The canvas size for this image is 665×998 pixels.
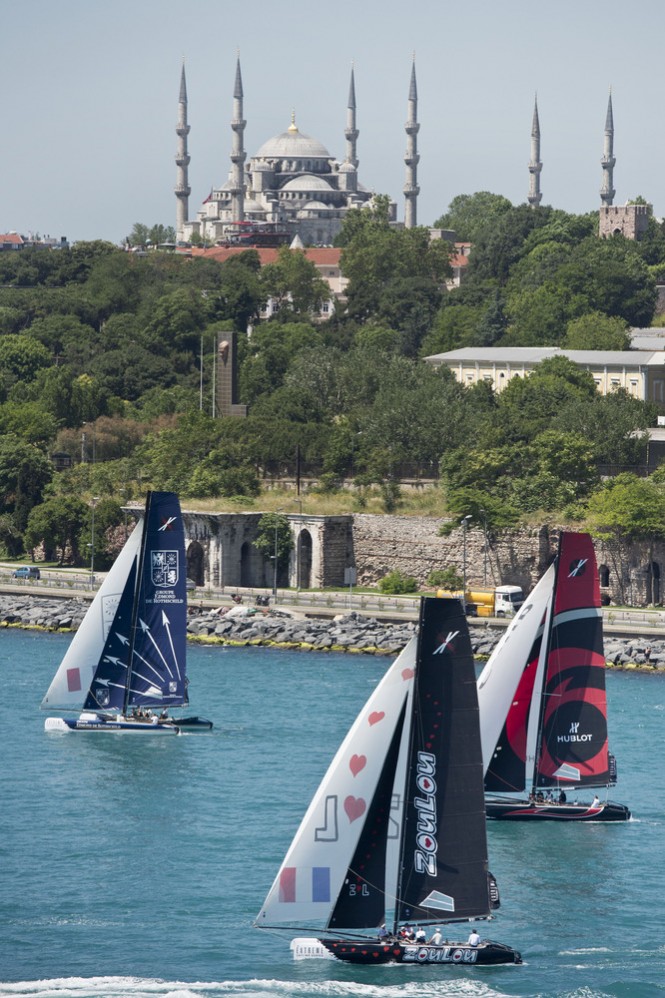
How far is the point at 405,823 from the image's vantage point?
86.9ft

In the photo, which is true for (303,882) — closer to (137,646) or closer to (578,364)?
(137,646)

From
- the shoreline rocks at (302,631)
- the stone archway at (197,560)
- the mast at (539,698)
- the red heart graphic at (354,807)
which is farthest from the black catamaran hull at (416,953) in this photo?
the stone archway at (197,560)

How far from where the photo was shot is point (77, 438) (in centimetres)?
8131

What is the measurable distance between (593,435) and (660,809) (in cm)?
3446

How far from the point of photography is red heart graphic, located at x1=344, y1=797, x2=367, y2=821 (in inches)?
1043

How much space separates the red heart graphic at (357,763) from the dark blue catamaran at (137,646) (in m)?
17.3

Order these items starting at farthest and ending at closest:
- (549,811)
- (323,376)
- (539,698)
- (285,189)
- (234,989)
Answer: (285,189) → (323,376) → (539,698) → (549,811) → (234,989)

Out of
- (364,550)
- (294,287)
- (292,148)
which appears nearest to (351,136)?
(292,148)

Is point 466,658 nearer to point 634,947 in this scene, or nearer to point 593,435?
point 634,947

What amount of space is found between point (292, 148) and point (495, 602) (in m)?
119

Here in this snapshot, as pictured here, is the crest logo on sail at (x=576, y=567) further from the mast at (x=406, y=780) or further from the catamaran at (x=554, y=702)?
the mast at (x=406, y=780)

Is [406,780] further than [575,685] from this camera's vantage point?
No

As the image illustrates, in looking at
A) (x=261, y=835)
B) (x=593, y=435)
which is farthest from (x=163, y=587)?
(x=593, y=435)

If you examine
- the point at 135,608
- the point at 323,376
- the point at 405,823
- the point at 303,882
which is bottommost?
the point at 303,882
